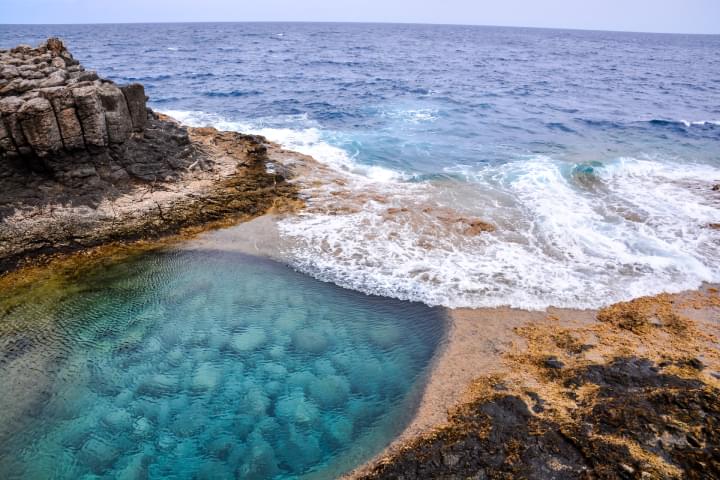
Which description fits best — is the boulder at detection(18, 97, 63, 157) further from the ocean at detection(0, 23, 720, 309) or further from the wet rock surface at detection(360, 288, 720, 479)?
the wet rock surface at detection(360, 288, 720, 479)

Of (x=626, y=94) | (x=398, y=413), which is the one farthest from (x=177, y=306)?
(x=626, y=94)

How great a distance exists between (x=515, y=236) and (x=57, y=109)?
16435 millimetres

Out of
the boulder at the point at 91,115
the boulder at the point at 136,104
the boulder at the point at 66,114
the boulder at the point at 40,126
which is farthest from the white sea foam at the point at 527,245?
→ the boulder at the point at 40,126

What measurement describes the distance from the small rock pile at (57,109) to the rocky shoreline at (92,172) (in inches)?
1.2

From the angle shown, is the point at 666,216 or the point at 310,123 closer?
the point at 666,216

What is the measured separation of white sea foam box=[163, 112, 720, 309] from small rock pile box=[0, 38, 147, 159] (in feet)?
24.7

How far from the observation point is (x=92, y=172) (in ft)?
51.0

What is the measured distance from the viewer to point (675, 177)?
71.8 feet

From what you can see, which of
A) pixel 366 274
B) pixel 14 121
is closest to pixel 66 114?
pixel 14 121

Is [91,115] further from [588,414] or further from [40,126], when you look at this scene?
[588,414]

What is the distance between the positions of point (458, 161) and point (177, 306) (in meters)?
16.9

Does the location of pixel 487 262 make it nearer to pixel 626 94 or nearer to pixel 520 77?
pixel 626 94

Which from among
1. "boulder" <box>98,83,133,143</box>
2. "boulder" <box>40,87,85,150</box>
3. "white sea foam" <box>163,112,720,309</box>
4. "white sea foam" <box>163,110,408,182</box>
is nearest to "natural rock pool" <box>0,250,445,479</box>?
"white sea foam" <box>163,112,720,309</box>

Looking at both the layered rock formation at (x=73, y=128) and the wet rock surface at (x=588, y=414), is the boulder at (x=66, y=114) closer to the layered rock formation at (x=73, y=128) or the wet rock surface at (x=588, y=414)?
the layered rock formation at (x=73, y=128)
